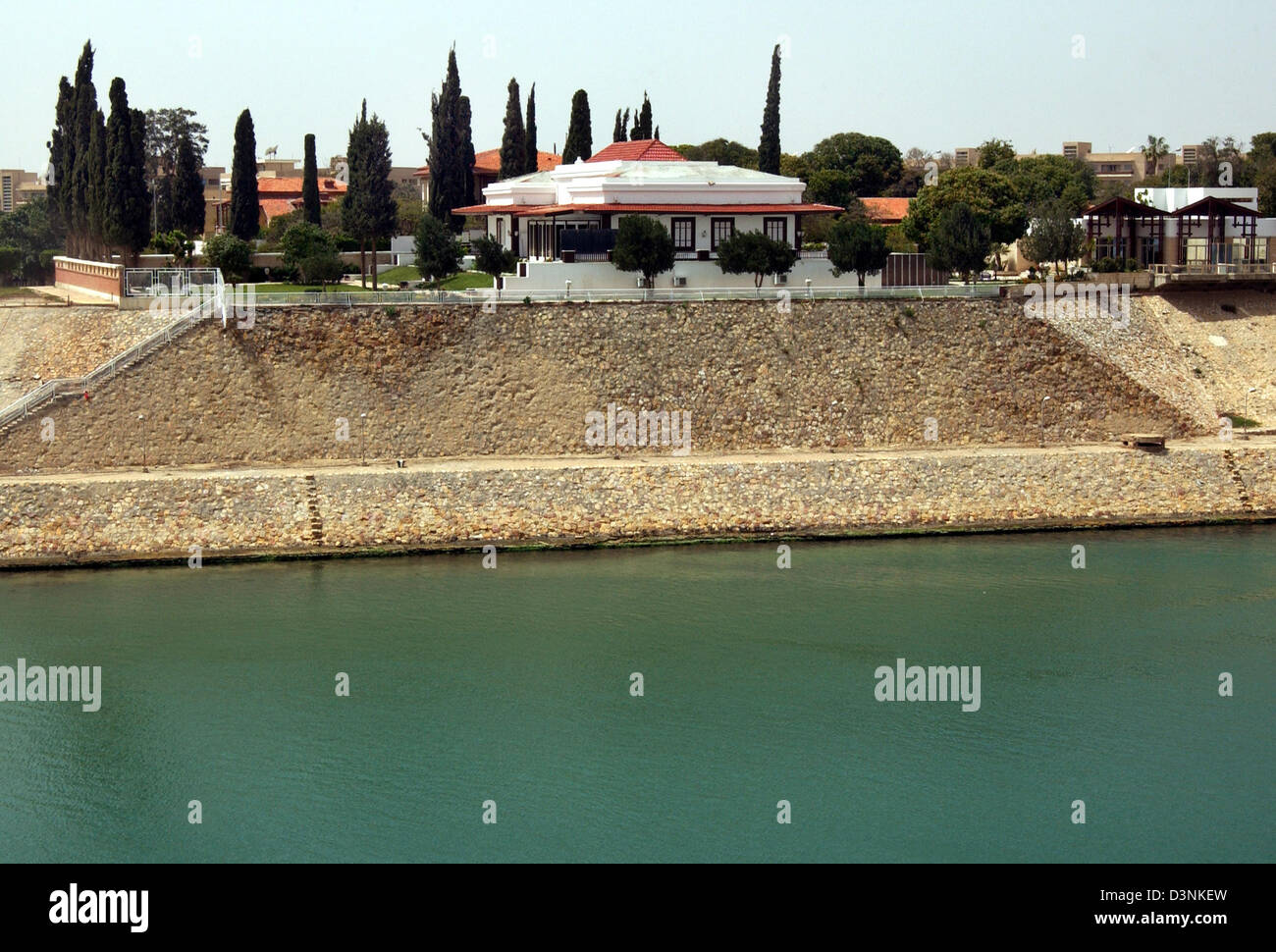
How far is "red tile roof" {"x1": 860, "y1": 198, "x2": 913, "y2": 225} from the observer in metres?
65.4

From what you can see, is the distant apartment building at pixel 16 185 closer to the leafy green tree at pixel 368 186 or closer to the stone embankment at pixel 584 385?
the leafy green tree at pixel 368 186

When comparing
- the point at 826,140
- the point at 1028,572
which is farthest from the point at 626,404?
the point at 826,140

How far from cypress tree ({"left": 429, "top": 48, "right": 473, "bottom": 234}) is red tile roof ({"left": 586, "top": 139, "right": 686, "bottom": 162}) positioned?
472 centimetres

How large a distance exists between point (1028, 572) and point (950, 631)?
4.16 m

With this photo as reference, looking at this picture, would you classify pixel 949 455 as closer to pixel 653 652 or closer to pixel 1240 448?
pixel 1240 448

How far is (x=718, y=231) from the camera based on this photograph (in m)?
42.0

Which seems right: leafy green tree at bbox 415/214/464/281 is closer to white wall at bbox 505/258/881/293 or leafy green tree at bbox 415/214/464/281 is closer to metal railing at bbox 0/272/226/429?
white wall at bbox 505/258/881/293

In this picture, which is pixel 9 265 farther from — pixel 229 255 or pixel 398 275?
pixel 229 255


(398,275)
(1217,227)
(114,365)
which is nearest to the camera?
(114,365)

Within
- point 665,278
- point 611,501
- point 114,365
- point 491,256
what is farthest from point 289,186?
→ point 611,501

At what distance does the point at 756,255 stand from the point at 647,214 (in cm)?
323

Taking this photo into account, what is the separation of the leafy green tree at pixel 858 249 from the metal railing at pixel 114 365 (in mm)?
14653

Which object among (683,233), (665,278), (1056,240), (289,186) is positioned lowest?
(665,278)

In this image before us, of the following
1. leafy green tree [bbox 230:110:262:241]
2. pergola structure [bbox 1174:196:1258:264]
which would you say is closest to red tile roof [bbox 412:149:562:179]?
leafy green tree [bbox 230:110:262:241]
